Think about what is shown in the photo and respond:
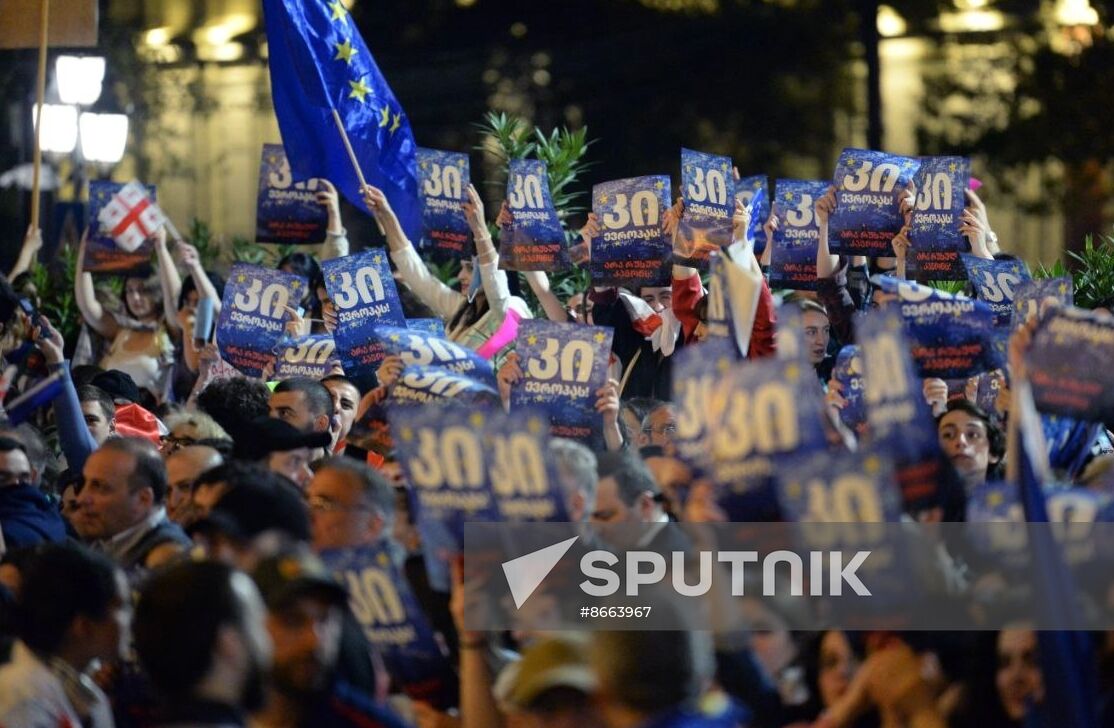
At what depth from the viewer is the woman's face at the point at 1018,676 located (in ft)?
16.2

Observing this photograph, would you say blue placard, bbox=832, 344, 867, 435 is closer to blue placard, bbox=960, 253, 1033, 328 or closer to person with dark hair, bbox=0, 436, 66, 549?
blue placard, bbox=960, 253, 1033, 328

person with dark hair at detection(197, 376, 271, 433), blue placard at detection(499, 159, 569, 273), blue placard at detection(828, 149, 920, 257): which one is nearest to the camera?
person with dark hair at detection(197, 376, 271, 433)

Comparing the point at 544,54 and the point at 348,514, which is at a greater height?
the point at 544,54

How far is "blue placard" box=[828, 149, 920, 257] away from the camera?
32.0 feet

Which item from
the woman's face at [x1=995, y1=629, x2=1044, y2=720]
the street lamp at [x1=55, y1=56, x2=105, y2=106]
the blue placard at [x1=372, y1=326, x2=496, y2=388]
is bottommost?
the woman's face at [x1=995, y1=629, x2=1044, y2=720]

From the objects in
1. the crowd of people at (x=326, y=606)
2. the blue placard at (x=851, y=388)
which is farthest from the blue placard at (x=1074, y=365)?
the blue placard at (x=851, y=388)

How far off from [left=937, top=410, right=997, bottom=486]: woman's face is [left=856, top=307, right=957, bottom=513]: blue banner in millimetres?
1947

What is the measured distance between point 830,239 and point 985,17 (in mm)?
11134

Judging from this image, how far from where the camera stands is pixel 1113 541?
16.9 ft

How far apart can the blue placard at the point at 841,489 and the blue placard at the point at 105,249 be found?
7583mm

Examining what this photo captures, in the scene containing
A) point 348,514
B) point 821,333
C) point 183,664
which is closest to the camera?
point 183,664

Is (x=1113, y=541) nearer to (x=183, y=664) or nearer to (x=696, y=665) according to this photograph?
(x=696, y=665)

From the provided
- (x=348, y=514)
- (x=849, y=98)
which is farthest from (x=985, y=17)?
(x=348, y=514)

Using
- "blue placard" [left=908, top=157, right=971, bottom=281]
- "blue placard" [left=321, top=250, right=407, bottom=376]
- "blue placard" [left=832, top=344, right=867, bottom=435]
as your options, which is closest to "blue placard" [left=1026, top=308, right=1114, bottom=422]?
"blue placard" [left=832, top=344, right=867, bottom=435]
